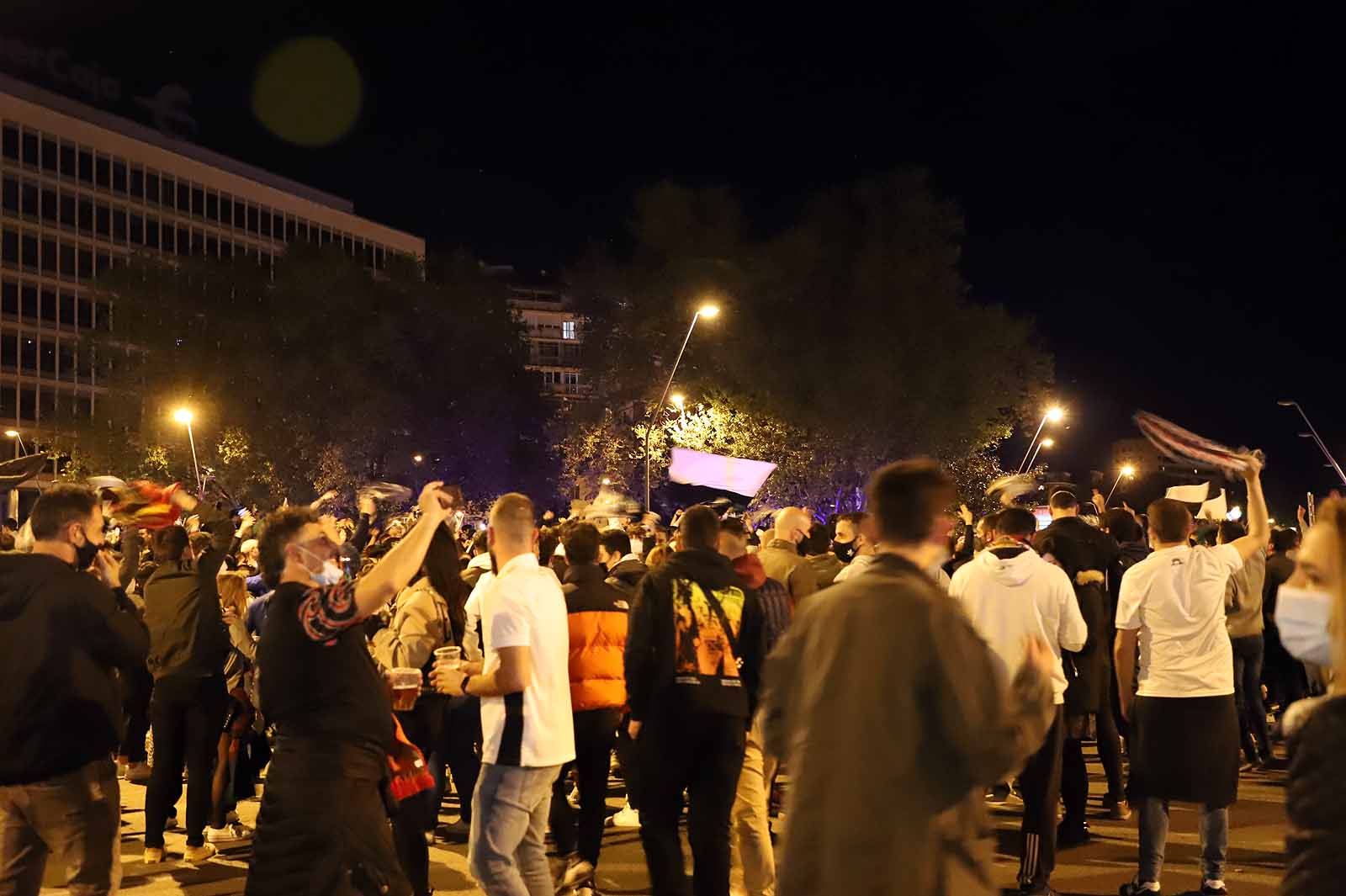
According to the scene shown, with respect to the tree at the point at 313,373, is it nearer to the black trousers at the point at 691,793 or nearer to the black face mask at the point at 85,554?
the black trousers at the point at 691,793

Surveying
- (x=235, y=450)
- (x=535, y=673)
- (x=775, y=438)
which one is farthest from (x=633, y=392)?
(x=535, y=673)

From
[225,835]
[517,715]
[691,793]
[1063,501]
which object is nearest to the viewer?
[517,715]

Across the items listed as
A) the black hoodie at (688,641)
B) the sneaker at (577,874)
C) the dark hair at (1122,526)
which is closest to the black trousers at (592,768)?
the sneaker at (577,874)

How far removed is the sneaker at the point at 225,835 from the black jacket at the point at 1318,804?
26.0ft

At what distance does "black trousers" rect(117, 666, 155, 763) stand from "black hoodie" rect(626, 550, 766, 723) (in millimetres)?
4627

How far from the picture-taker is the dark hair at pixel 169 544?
970 centimetres

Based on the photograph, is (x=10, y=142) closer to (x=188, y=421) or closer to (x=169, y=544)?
(x=188, y=421)

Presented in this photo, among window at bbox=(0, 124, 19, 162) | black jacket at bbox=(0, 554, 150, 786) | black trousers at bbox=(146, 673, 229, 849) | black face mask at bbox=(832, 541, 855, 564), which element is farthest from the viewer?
window at bbox=(0, 124, 19, 162)

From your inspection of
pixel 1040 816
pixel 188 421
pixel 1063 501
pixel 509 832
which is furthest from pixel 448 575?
pixel 188 421

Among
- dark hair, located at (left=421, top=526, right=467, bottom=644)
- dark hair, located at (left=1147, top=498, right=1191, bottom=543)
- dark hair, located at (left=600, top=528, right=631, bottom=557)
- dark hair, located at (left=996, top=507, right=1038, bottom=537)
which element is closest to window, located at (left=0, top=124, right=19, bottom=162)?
dark hair, located at (left=600, top=528, right=631, bottom=557)

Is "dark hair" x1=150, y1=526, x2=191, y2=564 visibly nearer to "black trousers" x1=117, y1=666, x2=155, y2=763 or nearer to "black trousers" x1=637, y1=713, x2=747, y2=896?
"black trousers" x1=117, y1=666, x2=155, y2=763

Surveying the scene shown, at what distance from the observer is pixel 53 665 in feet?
20.2

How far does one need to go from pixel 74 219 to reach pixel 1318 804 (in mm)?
93366

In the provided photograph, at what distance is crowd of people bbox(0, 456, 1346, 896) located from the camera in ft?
13.2
